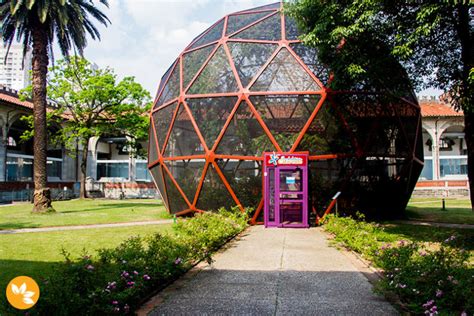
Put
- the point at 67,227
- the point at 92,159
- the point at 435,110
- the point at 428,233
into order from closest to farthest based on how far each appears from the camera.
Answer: the point at 428,233
the point at 67,227
the point at 435,110
the point at 92,159

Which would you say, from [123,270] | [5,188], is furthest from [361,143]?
[5,188]

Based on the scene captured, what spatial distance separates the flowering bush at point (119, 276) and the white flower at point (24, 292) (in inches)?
17.9

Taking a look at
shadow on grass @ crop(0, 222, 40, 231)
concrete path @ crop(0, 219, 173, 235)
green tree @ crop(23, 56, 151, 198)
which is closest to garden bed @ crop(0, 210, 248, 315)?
concrete path @ crop(0, 219, 173, 235)

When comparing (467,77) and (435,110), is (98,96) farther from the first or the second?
(435,110)

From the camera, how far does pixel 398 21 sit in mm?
10430

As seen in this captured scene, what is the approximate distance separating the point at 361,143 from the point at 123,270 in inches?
426

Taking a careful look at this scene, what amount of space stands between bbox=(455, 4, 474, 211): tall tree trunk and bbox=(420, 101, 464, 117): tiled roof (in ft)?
119

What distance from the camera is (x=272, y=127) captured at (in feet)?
46.8

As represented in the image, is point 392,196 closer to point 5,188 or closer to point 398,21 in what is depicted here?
point 398,21

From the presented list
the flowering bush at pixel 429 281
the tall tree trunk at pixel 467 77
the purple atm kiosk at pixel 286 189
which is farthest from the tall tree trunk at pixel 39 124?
the tall tree trunk at pixel 467 77

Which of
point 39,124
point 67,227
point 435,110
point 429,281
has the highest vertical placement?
point 435,110

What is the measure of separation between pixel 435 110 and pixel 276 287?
46256mm

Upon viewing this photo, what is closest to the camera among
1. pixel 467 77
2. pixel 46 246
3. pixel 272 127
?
pixel 467 77

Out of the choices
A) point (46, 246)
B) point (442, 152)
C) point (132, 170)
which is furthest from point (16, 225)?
point (442, 152)
